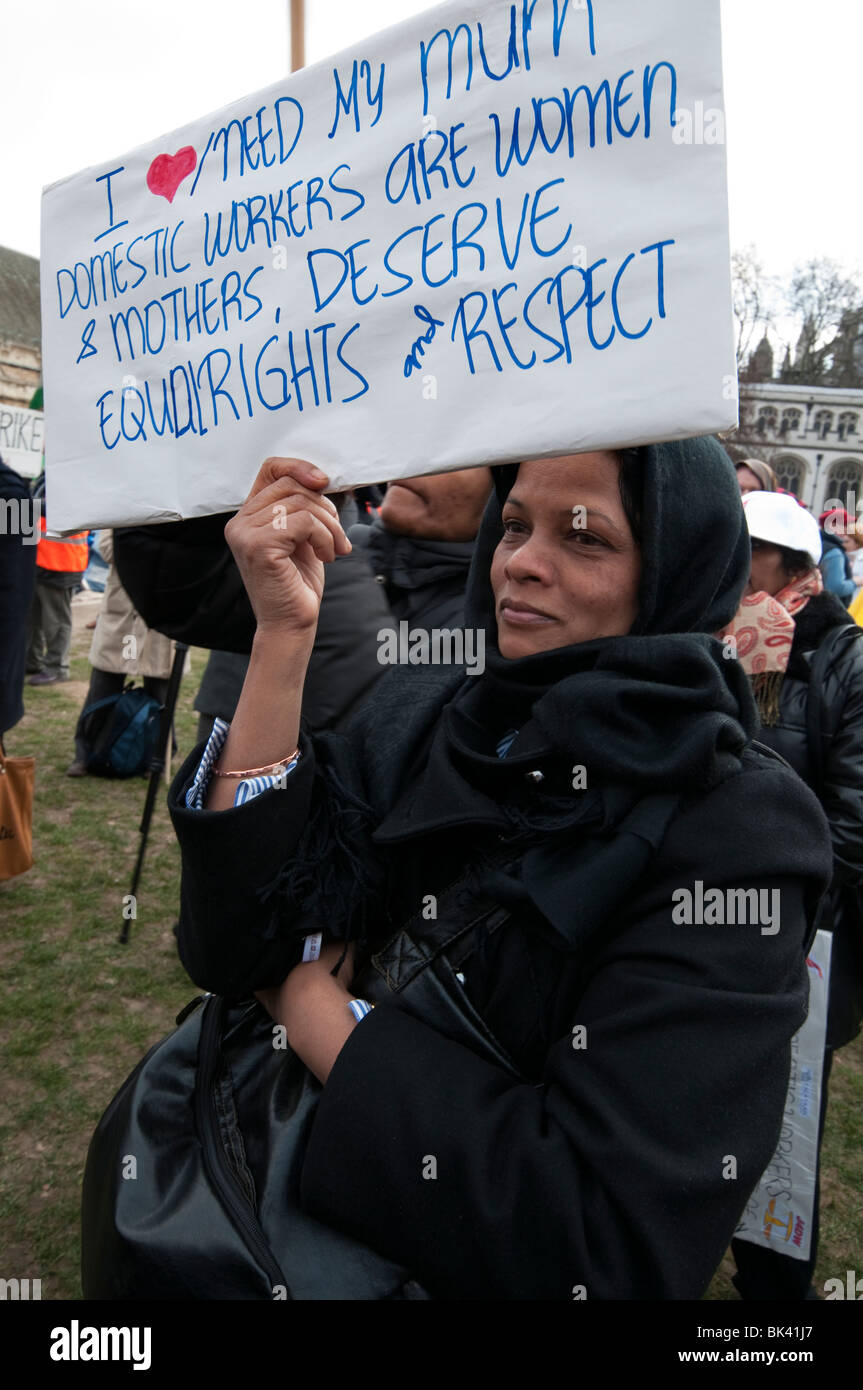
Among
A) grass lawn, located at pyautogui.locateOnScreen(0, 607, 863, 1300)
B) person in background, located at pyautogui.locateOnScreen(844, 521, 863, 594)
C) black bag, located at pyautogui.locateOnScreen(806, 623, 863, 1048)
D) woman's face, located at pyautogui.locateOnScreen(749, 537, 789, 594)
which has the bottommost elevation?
grass lawn, located at pyautogui.locateOnScreen(0, 607, 863, 1300)

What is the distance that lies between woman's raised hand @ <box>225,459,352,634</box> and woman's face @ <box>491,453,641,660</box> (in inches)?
11.4

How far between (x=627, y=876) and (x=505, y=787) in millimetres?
252

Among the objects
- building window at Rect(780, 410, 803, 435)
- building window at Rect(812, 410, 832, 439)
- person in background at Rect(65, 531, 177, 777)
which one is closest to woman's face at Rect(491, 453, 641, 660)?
person in background at Rect(65, 531, 177, 777)

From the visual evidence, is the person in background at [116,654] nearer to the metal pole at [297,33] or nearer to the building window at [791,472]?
the metal pole at [297,33]

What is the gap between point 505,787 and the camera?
51.6 inches

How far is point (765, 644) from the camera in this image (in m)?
2.71

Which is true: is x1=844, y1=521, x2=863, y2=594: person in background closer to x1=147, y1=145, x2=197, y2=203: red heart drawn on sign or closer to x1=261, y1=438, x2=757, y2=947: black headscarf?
x1=261, y1=438, x2=757, y2=947: black headscarf

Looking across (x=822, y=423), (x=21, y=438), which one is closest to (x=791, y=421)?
(x=822, y=423)

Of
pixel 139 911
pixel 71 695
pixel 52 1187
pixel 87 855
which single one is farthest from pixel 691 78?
pixel 71 695

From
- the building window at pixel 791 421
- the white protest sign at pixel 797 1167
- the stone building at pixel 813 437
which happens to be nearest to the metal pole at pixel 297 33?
the white protest sign at pixel 797 1167

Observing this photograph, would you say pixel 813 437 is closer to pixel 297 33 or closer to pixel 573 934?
pixel 297 33

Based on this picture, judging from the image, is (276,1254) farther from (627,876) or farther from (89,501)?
(89,501)

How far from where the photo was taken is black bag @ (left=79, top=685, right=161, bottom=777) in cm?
625

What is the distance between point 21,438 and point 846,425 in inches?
2451
